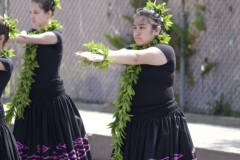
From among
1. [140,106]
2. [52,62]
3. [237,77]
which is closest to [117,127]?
[140,106]

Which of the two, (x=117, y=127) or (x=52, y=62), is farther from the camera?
(x=52, y=62)

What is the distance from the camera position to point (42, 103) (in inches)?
271

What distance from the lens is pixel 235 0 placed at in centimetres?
987

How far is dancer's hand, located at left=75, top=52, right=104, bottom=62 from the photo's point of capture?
16.1 feet

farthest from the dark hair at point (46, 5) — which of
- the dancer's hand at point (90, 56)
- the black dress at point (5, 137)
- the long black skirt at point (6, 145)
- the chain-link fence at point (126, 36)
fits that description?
the chain-link fence at point (126, 36)

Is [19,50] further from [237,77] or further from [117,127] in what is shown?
[117,127]

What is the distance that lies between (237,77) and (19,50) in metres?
3.93

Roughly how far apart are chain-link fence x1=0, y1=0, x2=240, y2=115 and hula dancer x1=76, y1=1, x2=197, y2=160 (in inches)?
174

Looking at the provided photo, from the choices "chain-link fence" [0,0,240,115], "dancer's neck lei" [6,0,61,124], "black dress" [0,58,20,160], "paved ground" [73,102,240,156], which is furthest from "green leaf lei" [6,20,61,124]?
"chain-link fence" [0,0,240,115]

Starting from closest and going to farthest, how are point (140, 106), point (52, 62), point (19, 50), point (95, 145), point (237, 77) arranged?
point (140, 106)
point (52, 62)
point (95, 145)
point (237, 77)
point (19, 50)

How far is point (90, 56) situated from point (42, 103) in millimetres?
2033

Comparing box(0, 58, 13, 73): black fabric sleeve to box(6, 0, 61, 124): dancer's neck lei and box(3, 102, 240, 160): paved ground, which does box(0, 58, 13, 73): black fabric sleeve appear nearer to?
box(3, 102, 240, 160): paved ground

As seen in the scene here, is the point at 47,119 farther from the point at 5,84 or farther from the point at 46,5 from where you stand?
the point at 5,84

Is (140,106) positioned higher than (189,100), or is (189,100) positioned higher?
(140,106)
